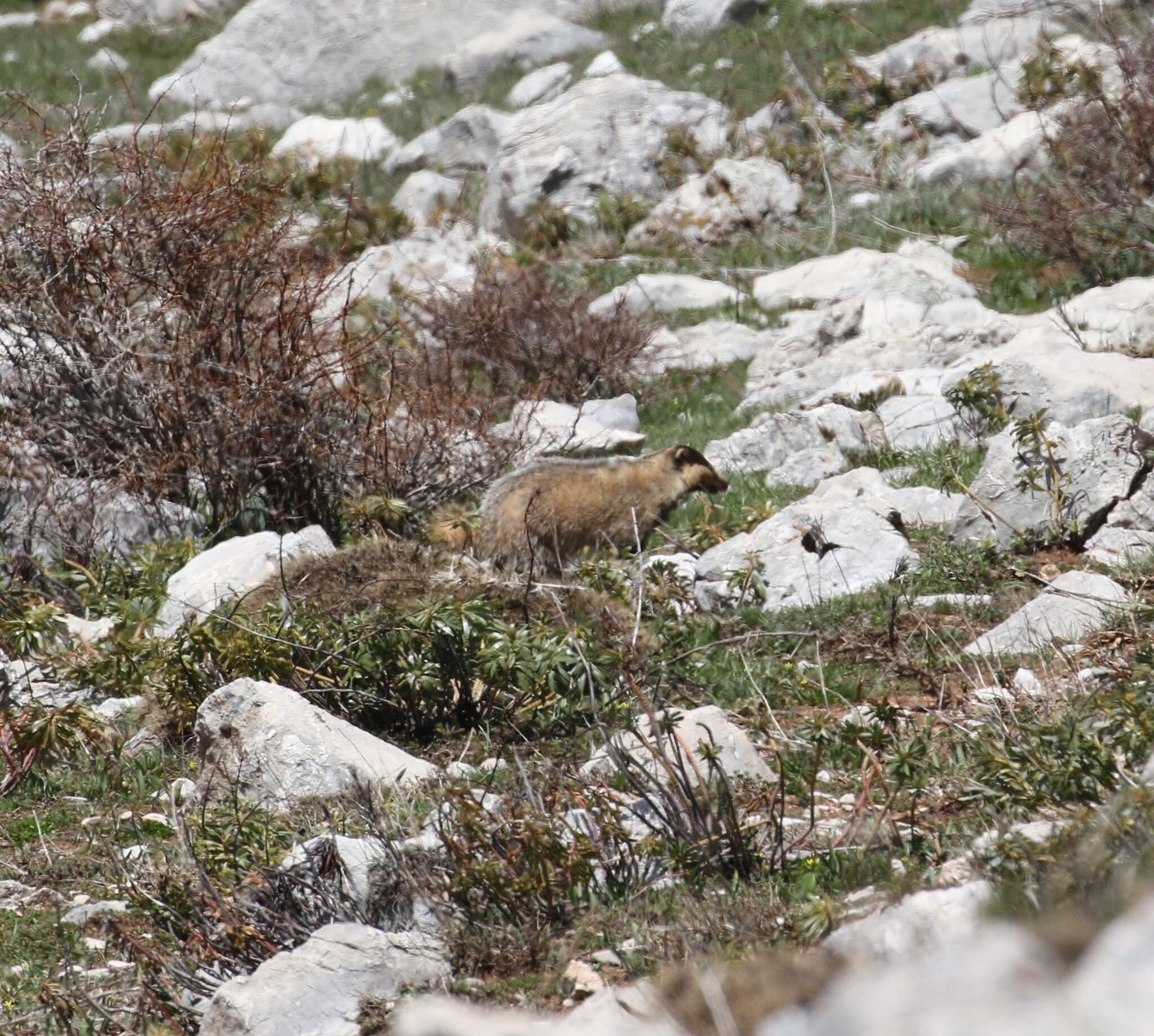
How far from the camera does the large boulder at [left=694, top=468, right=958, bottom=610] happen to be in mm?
7672

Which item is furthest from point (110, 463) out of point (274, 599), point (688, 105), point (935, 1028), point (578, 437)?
point (688, 105)

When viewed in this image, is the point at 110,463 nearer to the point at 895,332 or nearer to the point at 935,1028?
the point at 895,332

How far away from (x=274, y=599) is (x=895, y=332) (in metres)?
7.34

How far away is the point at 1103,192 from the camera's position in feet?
44.6

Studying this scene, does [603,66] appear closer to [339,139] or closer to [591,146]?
[591,146]

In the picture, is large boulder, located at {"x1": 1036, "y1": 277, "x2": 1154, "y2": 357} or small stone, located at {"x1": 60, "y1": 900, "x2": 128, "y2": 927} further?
large boulder, located at {"x1": 1036, "y1": 277, "x2": 1154, "y2": 357}

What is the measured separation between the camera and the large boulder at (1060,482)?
24.9ft

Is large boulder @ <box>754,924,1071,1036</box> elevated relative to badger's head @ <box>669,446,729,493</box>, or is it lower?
elevated

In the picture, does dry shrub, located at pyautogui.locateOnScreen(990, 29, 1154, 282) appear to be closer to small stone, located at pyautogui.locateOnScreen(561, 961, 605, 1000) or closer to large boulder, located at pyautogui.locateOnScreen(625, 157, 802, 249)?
large boulder, located at pyautogui.locateOnScreen(625, 157, 802, 249)

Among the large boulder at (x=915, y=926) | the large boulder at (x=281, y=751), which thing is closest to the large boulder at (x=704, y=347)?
the large boulder at (x=281, y=751)

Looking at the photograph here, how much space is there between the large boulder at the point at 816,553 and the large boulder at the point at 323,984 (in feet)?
12.5

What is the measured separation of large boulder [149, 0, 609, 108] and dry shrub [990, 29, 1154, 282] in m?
14.3

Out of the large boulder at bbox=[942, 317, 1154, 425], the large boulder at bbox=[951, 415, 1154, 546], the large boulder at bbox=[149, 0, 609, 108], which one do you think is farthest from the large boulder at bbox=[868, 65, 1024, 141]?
the large boulder at bbox=[951, 415, 1154, 546]

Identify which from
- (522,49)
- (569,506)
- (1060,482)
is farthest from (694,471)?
(522,49)
